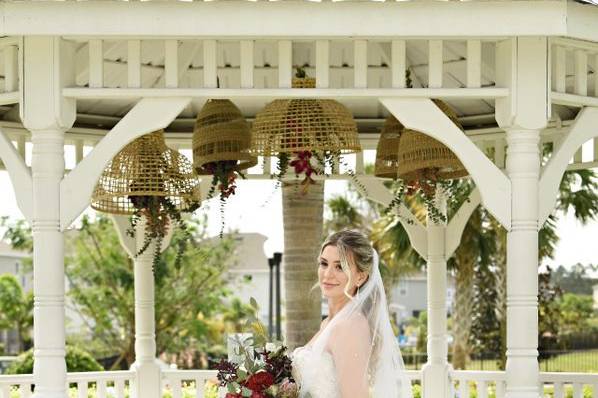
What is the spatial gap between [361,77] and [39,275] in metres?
2.29

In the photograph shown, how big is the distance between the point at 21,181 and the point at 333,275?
2.16m

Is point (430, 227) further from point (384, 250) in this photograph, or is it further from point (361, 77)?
point (384, 250)

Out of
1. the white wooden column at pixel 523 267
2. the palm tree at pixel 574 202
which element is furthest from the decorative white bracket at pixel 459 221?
the palm tree at pixel 574 202

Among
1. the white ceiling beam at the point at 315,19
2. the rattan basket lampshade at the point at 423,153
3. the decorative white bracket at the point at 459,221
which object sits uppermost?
the white ceiling beam at the point at 315,19

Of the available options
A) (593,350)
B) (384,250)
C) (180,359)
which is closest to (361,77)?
(384,250)

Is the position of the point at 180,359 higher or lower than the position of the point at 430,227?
lower

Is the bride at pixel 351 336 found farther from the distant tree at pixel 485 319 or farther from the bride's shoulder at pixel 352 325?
the distant tree at pixel 485 319

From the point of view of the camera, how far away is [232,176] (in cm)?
958

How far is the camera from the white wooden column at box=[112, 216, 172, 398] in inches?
451

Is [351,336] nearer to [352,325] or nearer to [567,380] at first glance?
[352,325]

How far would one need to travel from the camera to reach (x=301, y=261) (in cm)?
1180

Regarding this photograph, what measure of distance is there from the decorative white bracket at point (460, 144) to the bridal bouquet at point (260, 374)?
178 centimetres

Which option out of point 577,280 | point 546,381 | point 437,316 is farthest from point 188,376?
point 577,280

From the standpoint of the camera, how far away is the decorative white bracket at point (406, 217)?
37.5 ft
